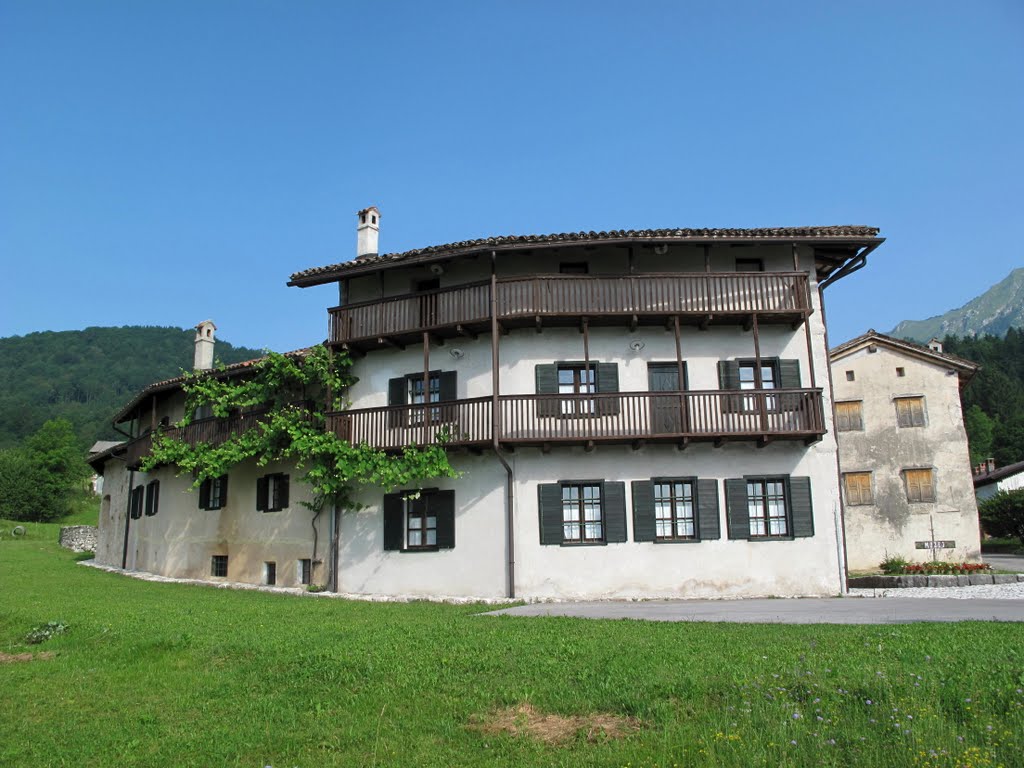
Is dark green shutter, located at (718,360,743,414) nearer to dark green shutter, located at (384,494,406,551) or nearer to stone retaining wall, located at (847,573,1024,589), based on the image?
stone retaining wall, located at (847,573,1024,589)

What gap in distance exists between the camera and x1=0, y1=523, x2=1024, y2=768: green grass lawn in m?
6.95

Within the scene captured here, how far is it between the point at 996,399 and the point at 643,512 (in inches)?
3276

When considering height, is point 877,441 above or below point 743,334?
below

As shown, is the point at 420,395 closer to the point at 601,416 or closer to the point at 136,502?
the point at 601,416

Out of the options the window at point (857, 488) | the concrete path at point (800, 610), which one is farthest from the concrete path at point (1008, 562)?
the concrete path at point (800, 610)

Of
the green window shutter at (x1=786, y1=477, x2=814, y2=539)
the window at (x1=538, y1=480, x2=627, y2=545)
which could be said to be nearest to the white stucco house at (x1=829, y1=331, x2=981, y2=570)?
the green window shutter at (x1=786, y1=477, x2=814, y2=539)

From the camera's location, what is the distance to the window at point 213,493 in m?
26.2

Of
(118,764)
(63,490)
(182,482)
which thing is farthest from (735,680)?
(63,490)

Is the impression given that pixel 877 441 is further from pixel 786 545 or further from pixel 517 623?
pixel 517 623

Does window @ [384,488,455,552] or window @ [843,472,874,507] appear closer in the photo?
window @ [384,488,455,552]

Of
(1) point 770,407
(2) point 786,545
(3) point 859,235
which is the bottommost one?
(2) point 786,545

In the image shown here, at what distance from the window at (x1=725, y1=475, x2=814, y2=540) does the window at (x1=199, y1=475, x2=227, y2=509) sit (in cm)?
1598

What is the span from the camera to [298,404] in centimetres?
2372

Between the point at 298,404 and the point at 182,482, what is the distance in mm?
7257
